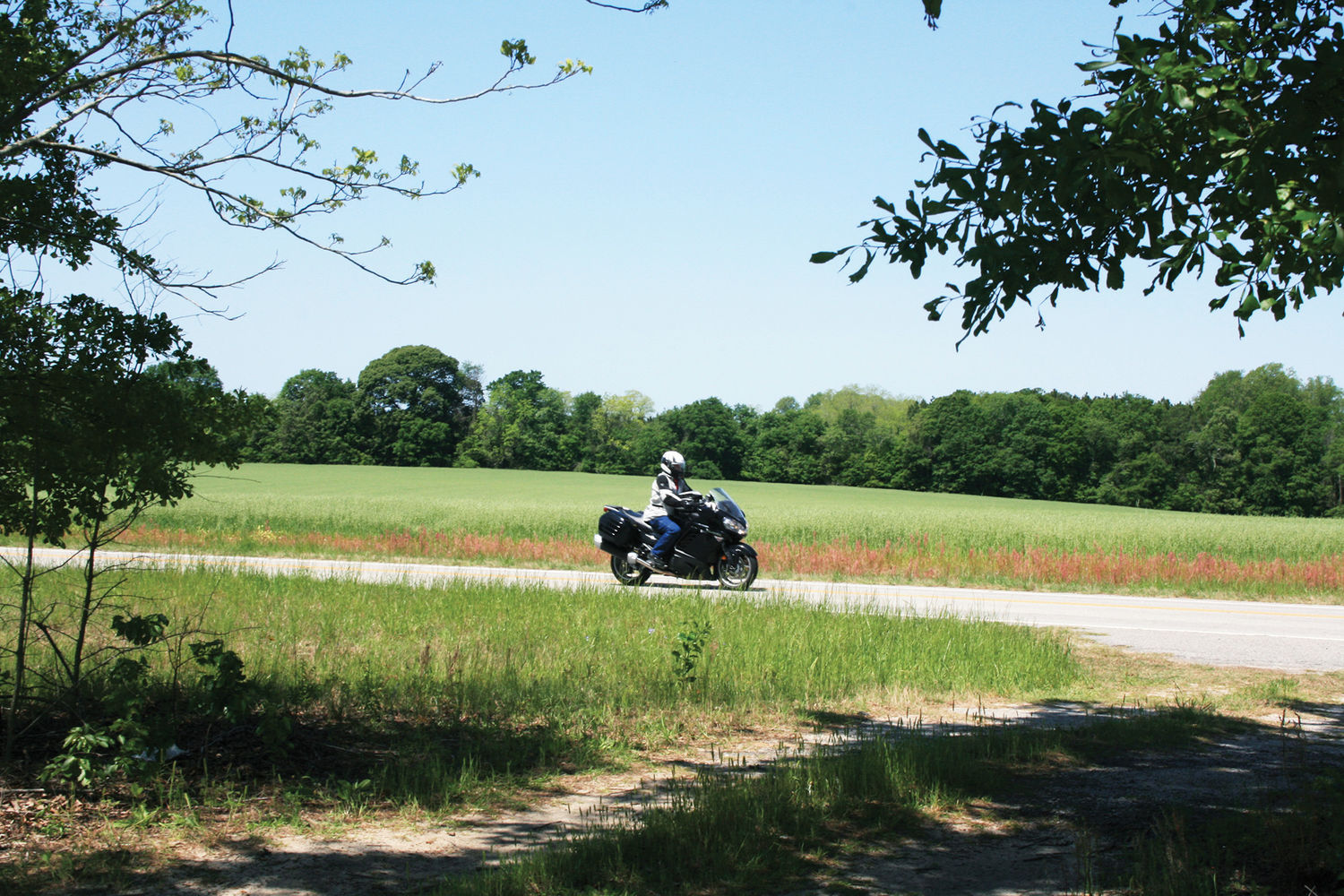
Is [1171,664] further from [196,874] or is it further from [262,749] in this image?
[196,874]

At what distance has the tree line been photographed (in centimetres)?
7669

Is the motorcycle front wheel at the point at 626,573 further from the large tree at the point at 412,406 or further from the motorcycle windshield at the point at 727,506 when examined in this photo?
the large tree at the point at 412,406

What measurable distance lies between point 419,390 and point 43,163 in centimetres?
8546

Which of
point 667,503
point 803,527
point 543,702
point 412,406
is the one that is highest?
point 412,406

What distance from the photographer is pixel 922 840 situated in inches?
177

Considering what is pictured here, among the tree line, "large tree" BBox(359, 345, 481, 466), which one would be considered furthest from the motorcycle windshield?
"large tree" BBox(359, 345, 481, 466)

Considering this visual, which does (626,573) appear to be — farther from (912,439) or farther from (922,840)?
(912,439)

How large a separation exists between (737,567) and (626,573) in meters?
1.68

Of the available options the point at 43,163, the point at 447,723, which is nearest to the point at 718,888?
the point at 447,723

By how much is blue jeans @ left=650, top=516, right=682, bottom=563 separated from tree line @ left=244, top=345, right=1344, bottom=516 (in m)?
68.3

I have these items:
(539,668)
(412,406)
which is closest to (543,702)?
(539,668)

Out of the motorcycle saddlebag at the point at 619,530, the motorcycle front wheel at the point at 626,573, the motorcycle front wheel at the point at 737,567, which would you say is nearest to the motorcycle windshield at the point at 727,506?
the motorcycle front wheel at the point at 737,567

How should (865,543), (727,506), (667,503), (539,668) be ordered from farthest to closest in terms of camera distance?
(865,543) → (727,506) → (667,503) → (539,668)

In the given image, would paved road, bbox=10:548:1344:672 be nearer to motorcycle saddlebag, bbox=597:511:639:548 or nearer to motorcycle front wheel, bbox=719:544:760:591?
motorcycle front wheel, bbox=719:544:760:591
